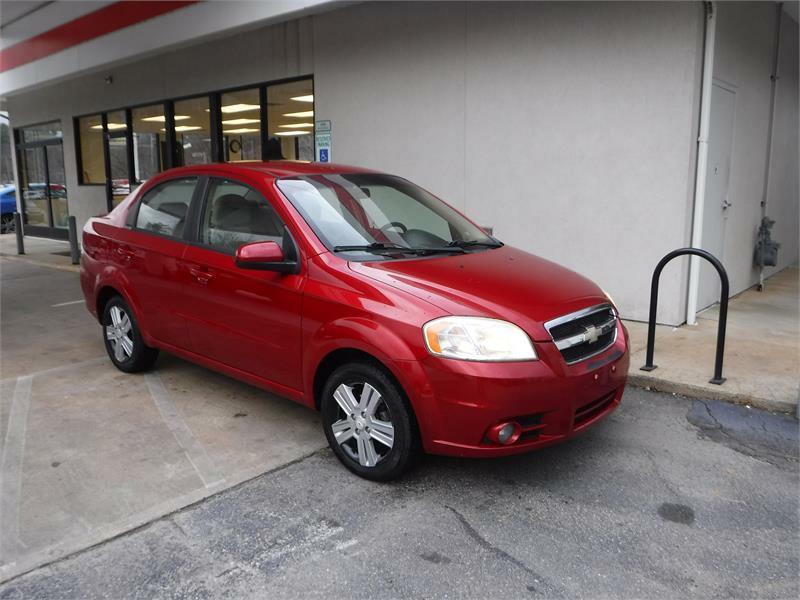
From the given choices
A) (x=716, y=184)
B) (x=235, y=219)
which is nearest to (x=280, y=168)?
(x=235, y=219)

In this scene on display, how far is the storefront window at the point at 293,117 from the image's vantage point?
1039 cm

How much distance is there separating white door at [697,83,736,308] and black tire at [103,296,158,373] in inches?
217

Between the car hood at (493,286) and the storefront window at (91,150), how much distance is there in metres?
13.5

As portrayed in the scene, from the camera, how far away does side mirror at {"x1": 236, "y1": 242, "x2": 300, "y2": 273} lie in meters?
3.92

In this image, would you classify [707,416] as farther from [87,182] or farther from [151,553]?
[87,182]

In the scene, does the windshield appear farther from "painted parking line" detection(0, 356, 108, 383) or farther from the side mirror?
"painted parking line" detection(0, 356, 108, 383)

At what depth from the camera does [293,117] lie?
10.7 metres

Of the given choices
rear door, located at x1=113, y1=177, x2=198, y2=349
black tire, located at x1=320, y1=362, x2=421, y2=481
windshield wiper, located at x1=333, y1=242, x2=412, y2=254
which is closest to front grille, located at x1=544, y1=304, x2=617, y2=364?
black tire, located at x1=320, y1=362, x2=421, y2=481

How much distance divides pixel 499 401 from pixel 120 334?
359 centimetres

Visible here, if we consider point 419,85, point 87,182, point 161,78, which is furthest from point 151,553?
point 87,182

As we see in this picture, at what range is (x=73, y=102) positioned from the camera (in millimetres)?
15883

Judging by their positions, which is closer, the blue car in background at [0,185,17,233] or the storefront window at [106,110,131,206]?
the storefront window at [106,110,131,206]

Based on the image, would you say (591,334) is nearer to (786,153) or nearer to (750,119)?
(750,119)

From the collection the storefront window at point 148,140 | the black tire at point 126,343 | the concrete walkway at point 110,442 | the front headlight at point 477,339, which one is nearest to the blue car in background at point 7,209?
the storefront window at point 148,140
